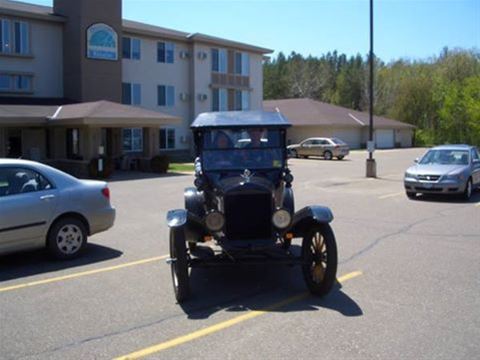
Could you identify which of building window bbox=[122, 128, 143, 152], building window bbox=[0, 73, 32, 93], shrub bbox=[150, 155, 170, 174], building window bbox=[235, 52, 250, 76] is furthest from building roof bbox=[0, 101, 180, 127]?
building window bbox=[235, 52, 250, 76]

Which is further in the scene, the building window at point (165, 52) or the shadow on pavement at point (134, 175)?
the building window at point (165, 52)

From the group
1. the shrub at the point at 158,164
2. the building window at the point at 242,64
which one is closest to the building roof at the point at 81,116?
the shrub at the point at 158,164

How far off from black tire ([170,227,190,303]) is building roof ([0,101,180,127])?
2001 centimetres

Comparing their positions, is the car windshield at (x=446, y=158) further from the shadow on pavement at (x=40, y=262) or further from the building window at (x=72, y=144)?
the building window at (x=72, y=144)

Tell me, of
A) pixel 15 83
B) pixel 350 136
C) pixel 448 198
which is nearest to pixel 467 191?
pixel 448 198

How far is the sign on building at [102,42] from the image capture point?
31812 mm

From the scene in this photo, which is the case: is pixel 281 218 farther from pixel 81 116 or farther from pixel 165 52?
pixel 165 52

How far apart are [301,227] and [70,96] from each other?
92.6 ft

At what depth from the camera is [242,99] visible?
44500mm

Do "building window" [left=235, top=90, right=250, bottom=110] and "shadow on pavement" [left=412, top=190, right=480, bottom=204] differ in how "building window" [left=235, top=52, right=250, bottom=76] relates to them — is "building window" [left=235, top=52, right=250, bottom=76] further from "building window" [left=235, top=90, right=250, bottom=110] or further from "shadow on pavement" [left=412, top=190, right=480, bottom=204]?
"shadow on pavement" [left=412, top=190, right=480, bottom=204]

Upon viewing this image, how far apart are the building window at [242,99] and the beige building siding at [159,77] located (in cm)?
502

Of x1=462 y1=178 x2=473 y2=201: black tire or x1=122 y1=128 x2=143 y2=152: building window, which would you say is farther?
x1=122 y1=128 x2=143 y2=152: building window

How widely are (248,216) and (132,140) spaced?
30.2 meters

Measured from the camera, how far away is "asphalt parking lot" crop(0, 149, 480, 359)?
497 centimetres
